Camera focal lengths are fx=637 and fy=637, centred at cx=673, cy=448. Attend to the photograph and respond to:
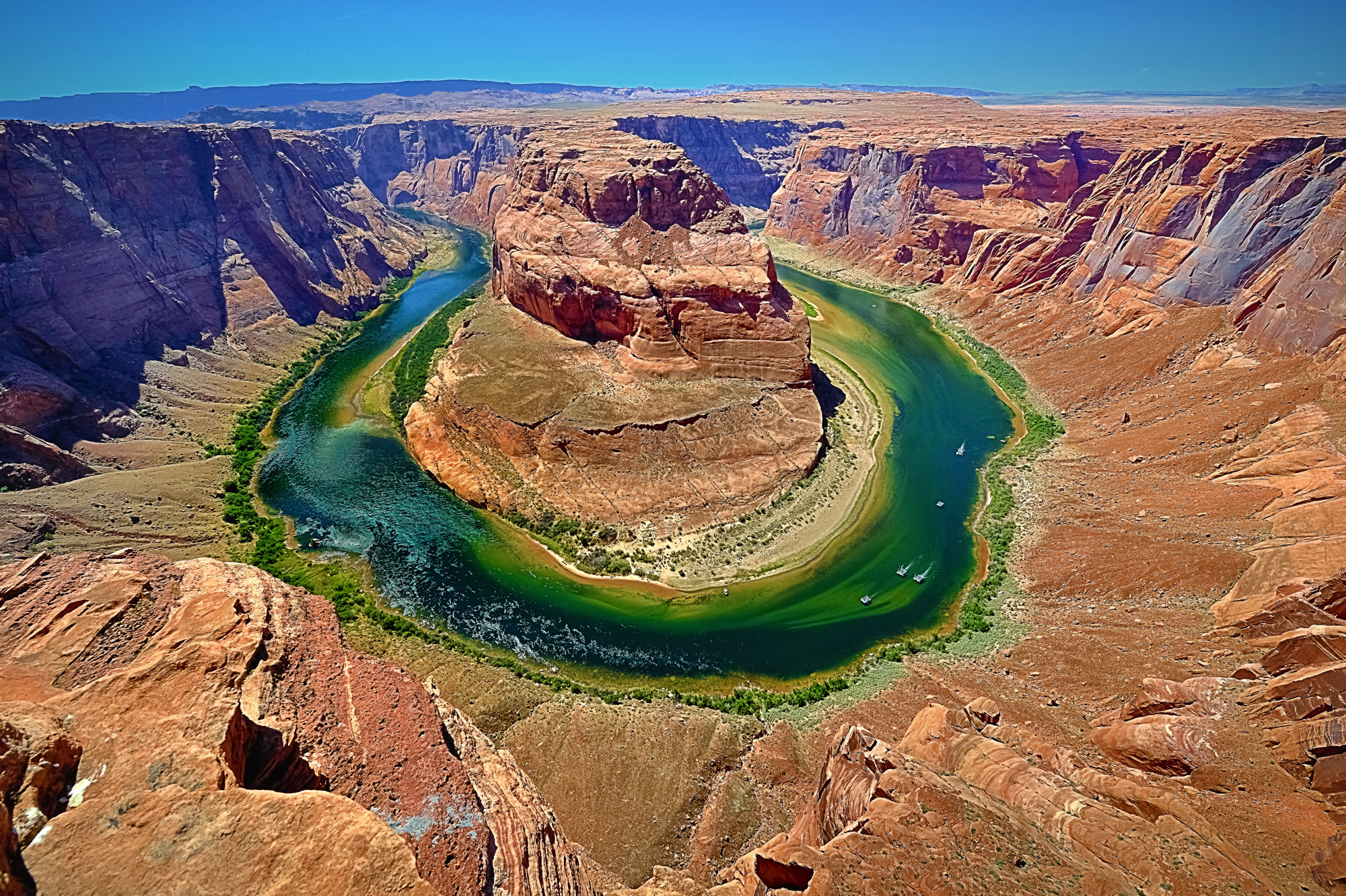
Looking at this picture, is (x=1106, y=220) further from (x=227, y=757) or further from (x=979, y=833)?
(x=227, y=757)

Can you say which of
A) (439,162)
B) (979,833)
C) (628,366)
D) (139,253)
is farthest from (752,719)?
(439,162)

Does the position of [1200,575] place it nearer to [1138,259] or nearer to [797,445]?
[797,445]

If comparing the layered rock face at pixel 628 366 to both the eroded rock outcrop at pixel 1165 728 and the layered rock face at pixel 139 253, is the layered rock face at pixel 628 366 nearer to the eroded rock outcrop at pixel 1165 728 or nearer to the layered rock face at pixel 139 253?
the eroded rock outcrop at pixel 1165 728

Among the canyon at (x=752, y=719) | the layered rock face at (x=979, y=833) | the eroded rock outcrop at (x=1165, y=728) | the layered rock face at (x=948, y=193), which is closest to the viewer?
the canyon at (x=752, y=719)

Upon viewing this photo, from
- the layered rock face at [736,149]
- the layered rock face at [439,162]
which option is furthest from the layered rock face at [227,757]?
the layered rock face at [736,149]

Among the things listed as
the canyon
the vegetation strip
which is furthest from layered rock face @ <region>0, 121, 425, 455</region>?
the vegetation strip

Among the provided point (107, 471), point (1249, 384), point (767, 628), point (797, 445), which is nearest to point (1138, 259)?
point (1249, 384)
